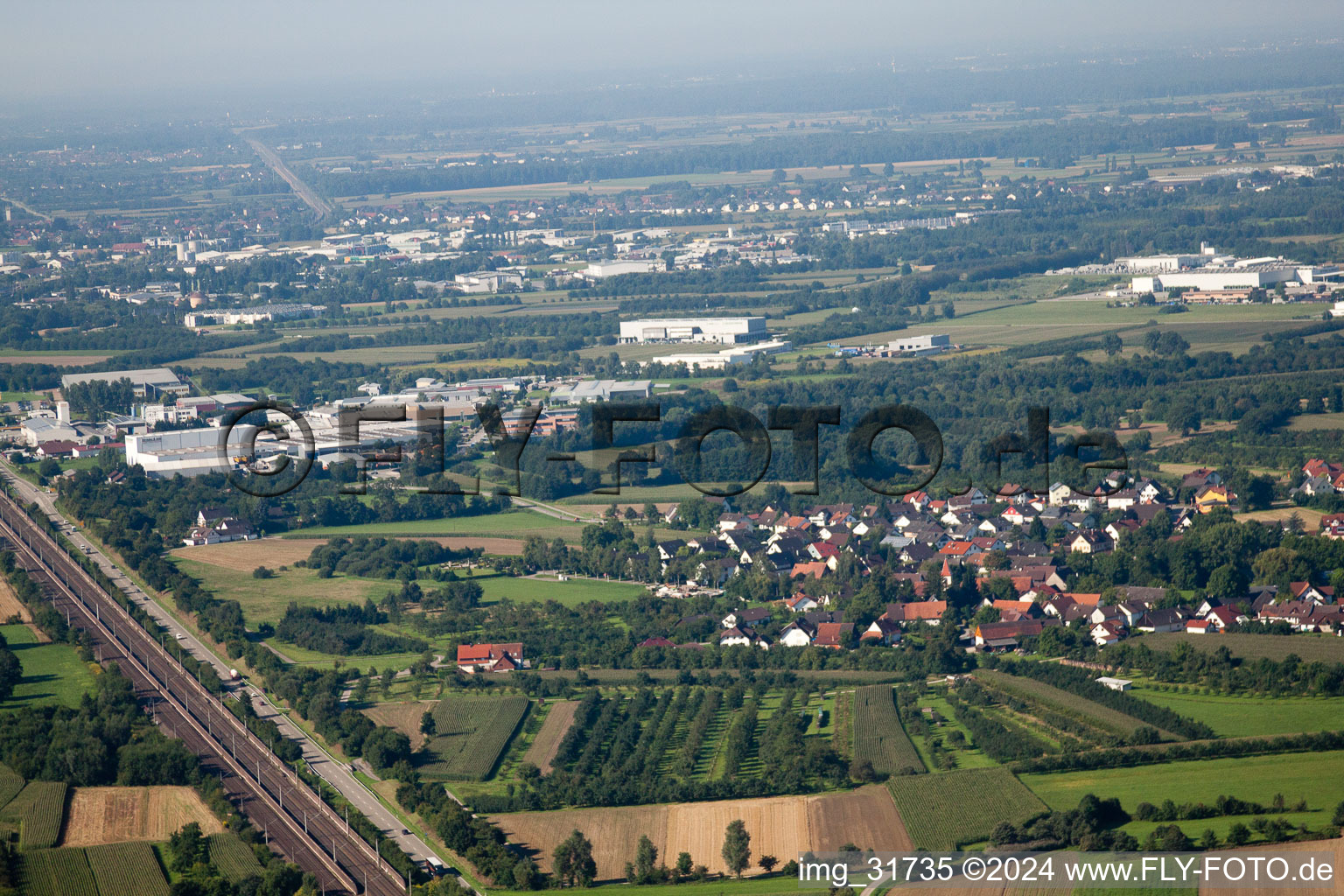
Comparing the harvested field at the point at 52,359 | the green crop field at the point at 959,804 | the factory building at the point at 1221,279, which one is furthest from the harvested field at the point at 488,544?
the factory building at the point at 1221,279

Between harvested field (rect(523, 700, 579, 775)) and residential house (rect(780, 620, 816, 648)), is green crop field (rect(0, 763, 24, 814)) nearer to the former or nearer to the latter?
harvested field (rect(523, 700, 579, 775))

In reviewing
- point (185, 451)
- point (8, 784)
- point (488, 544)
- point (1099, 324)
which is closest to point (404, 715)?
point (8, 784)

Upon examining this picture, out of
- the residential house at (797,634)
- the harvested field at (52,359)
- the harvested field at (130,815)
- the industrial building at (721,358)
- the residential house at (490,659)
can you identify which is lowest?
the harvested field at (52,359)

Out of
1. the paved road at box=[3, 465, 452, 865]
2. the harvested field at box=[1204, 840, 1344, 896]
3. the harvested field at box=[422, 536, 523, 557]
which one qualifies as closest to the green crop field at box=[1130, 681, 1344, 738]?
the harvested field at box=[1204, 840, 1344, 896]

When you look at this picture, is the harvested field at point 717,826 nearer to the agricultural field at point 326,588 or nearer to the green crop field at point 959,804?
the green crop field at point 959,804

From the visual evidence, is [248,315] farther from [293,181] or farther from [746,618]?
[293,181]
